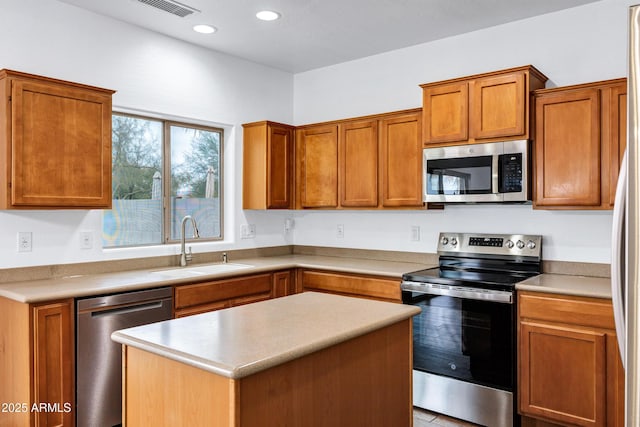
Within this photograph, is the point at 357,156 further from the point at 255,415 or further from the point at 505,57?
the point at 255,415

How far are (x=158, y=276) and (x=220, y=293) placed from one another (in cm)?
46

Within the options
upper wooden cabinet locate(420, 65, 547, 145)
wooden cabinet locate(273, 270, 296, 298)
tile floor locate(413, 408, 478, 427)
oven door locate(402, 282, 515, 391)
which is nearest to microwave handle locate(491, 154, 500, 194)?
upper wooden cabinet locate(420, 65, 547, 145)

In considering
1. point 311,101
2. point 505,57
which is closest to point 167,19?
point 311,101

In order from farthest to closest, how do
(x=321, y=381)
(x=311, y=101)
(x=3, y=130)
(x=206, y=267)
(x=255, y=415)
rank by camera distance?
(x=311, y=101)
(x=206, y=267)
(x=3, y=130)
(x=321, y=381)
(x=255, y=415)

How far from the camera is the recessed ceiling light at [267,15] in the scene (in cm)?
334

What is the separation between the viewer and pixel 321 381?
65.1 inches

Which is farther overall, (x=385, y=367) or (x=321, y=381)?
(x=385, y=367)

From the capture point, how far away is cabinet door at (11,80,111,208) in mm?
2713

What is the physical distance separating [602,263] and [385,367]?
1.99 m

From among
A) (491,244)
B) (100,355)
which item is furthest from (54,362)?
(491,244)

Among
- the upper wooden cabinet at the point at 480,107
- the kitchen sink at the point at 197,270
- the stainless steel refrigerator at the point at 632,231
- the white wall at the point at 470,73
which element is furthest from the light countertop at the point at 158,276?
the stainless steel refrigerator at the point at 632,231

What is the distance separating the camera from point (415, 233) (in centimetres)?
403

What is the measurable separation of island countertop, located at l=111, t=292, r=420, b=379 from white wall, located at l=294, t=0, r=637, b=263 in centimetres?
176

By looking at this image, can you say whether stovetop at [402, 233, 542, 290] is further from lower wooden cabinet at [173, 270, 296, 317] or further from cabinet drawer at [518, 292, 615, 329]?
lower wooden cabinet at [173, 270, 296, 317]
